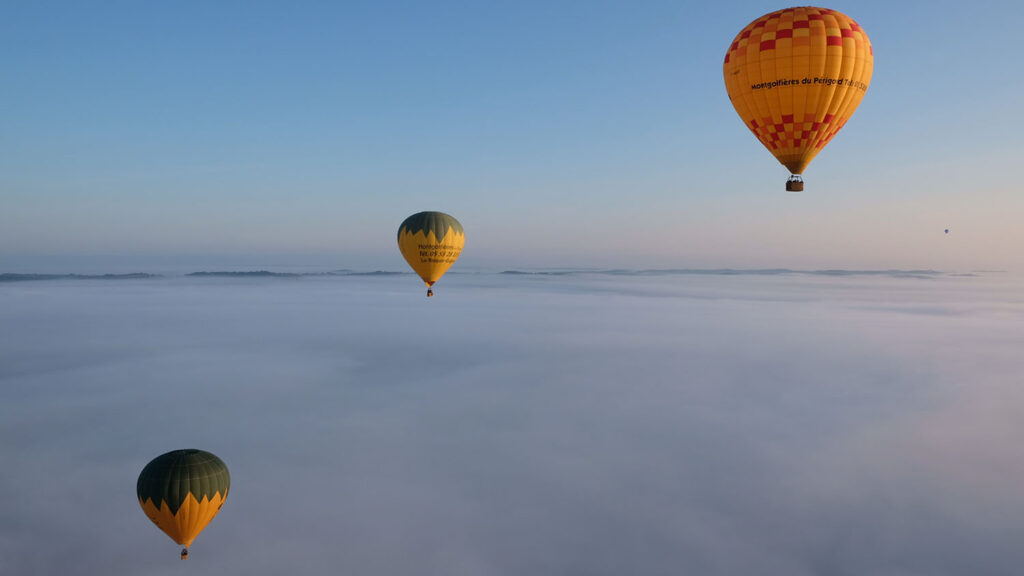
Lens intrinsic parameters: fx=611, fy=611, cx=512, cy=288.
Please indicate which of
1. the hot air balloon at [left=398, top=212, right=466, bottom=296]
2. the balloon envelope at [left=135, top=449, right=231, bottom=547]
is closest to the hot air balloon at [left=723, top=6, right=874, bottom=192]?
the hot air balloon at [left=398, top=212, right=466, bottom=296]

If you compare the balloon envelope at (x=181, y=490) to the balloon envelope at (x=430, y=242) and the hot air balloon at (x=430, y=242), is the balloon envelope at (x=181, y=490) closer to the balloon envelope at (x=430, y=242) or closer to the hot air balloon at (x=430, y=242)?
the hot air balloon at (x=430, y=242)

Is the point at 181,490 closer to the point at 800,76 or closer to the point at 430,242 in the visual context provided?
the point at 430,242

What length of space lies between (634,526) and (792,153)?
5499cm

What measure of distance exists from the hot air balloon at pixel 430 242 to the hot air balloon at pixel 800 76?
1836cm

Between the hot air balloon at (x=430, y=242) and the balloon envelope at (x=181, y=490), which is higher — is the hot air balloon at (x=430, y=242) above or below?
above

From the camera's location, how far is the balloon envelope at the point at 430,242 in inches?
1315

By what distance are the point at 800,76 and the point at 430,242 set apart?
2038 cm

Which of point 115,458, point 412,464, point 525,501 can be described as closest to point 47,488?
point 115,458

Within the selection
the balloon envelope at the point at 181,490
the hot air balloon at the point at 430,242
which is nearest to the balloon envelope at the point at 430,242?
the hot air balloon at the point at 430,242

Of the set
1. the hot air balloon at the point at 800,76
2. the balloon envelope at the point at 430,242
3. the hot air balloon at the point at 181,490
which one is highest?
the hot air balloon at the point at 800,76

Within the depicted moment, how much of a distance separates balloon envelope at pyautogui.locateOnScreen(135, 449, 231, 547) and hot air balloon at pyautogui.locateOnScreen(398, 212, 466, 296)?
589 inches

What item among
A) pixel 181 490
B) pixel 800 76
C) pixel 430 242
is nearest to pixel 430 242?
pixel 430 242

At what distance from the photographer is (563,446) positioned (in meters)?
88.9

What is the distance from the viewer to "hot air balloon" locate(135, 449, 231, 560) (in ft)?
67.1
